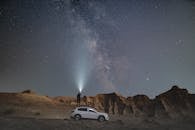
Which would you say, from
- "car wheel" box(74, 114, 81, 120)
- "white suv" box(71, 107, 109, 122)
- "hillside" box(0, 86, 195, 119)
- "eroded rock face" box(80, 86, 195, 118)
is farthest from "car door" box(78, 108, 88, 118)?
"eroded rock face" box(80, 86, 195, 118)

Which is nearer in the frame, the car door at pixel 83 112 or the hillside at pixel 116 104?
the car door at pixel 83 112

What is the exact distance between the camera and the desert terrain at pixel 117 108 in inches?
2050

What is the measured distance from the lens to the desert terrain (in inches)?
2050

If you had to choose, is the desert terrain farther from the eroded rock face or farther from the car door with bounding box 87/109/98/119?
the car door with bounding box 87/109/98/119

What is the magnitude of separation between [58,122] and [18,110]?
2679 centimetres

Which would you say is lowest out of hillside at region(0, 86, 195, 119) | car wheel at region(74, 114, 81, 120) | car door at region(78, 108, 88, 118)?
car wheel at region(74, 114, 81, 120)

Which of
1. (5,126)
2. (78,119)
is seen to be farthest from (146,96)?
(5,126)

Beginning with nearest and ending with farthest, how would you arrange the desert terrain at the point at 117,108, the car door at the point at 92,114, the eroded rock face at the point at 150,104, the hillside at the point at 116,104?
the car door at the point at 92,114 < the desert terrain at the point at 117,108 < the hillside at the point at 116,104 < the eroded rock face at the point at 150,104

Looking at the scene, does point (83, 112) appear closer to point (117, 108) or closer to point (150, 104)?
point (150, 104)

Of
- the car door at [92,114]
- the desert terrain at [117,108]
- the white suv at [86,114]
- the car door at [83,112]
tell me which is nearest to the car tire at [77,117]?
the white suv at [86,114]

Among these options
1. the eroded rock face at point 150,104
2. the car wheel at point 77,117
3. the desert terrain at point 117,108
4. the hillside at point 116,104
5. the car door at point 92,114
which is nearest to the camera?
the car wheel at point 77,117

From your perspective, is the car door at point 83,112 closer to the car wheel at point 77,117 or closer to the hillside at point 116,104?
the car wheel at point 77,117

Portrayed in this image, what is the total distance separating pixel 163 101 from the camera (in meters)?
90.1

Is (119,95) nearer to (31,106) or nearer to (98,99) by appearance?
(98,99)
